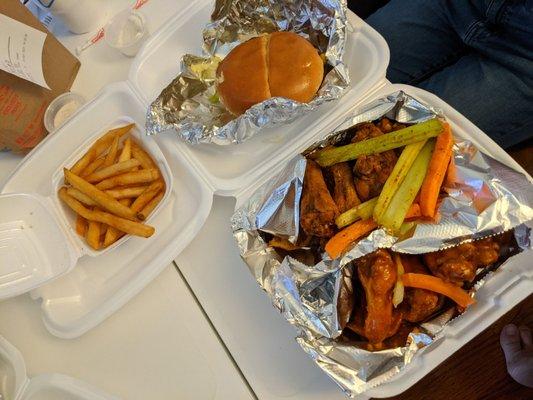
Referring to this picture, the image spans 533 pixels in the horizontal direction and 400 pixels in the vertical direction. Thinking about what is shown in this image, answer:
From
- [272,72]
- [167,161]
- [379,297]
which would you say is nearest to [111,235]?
[167,161]

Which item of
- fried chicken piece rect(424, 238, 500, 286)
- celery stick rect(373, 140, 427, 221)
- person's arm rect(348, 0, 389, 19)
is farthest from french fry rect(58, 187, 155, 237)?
person's arm rect(348, 0, 389, 19)

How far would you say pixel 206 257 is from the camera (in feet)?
4.07

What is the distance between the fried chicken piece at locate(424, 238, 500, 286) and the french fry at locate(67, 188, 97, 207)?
2.99 feet

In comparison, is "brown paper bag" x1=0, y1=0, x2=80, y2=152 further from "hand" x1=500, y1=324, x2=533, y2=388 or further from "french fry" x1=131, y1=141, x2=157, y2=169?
"hand" x1=500, y1=324, x2=533, y2=388

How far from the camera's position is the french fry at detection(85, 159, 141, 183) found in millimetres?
1249

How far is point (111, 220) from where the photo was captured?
3.94 ft

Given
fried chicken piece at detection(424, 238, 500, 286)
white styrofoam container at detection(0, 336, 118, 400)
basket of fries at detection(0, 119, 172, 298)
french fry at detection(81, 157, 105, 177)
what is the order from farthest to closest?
1. french fry at detection(81, 157, 105, 177)
2. basket of fries at detection(0, 119, 172, 298)
3. white styrofoam container at detection(0, 336, 118, 400)
4. fried chicken piece at detection(424, 238, 500, 286)

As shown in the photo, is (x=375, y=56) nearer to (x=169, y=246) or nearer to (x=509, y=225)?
(x=509, y=225)

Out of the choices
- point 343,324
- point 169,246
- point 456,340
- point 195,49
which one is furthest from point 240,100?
point 456,340

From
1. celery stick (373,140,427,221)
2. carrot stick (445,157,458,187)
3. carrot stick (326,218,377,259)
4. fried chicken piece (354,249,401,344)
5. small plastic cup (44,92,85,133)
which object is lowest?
fried chicken piece (354,249,401,344)

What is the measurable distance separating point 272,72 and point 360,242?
53 centimetres

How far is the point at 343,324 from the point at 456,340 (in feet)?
0.83

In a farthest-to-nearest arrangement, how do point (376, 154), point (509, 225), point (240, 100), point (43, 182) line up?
point (43, 182), point (240, 100), point (376, 154), point (509, 225)

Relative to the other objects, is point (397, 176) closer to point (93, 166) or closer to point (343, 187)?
point (343, 187)
